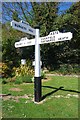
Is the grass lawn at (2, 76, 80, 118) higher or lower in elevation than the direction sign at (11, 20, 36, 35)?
lower

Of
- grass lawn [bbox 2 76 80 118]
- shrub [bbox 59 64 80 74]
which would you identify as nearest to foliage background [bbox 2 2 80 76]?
shrub [bbox 59 64 80 74]

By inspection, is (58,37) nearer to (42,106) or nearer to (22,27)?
(22,27)

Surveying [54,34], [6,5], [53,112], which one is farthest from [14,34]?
[53,112]

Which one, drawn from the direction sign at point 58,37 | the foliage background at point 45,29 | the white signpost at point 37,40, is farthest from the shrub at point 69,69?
the direction sign at point 58,37

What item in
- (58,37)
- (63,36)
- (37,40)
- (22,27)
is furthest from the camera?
(37,40)

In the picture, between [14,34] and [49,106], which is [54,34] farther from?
[14,34]

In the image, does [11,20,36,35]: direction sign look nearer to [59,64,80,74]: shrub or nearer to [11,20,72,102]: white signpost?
[11,20,72,102]: white signpost

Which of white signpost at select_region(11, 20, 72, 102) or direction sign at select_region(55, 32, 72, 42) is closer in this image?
direction sign at select_region(55, 32, 72, 42)

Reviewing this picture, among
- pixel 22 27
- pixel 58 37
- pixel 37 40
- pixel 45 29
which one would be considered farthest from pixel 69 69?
pixel 22 27

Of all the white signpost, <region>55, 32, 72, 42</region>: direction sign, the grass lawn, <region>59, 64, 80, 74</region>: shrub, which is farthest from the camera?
<region>59, 64, 80, 74</region>: shrub

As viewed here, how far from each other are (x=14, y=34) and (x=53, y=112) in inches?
486

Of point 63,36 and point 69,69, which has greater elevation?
point 63,36

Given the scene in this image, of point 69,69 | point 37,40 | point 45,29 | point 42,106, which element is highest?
point 45,29

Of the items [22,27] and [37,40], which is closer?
[22,27]
